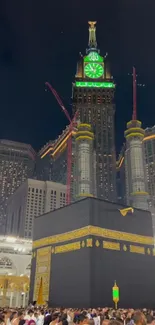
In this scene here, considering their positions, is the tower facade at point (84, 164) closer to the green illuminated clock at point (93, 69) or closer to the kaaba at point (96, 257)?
the green illuminated clock at point (93, 69)

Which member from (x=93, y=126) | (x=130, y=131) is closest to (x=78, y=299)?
(x=130, y=131)

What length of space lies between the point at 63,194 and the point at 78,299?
3488 inches

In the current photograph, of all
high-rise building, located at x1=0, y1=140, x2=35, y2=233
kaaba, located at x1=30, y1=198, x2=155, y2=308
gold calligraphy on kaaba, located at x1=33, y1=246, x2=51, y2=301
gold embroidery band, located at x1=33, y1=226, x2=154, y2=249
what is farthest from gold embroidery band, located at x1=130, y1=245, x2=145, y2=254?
high-rise building, located at x1=0, y1=140, x2=35, y2=233

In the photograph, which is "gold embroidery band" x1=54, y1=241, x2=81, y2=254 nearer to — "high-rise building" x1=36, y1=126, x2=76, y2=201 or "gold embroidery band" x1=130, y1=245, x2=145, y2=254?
"gold embroidery band" x1=130, y1=245, x2=145, y2=254

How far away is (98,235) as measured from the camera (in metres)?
24.1

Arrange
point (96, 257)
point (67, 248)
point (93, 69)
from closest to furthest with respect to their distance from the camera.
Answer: point (96, 257) < point (67, 248) < point (93, 69)

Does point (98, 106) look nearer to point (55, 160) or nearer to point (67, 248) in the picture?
point (55, 160)

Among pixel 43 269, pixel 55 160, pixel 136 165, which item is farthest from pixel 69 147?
pixel 43 269

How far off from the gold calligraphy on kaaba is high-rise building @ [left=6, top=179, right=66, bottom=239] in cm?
7625

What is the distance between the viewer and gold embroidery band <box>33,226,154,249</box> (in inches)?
952

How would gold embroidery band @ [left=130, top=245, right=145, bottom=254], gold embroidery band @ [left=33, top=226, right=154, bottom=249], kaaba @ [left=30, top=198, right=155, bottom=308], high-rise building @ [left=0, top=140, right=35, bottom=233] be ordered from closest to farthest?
kaaba @ [left=30, top=198, right=155, bottom=308] < gold embroidery band @ [left=33, top=226, right=154, bottom=249] < gold embroidery band @ [left=130, top=245, right=145, bottom=254] < high-rise building @ [left=0, top=140, right=35, bottom=233]

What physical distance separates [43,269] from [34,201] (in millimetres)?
81859

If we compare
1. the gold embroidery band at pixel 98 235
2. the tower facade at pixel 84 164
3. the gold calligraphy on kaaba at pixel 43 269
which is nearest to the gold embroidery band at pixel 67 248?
the gold embroidery band at pixel 98 235

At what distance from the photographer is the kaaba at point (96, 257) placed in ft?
74.9
